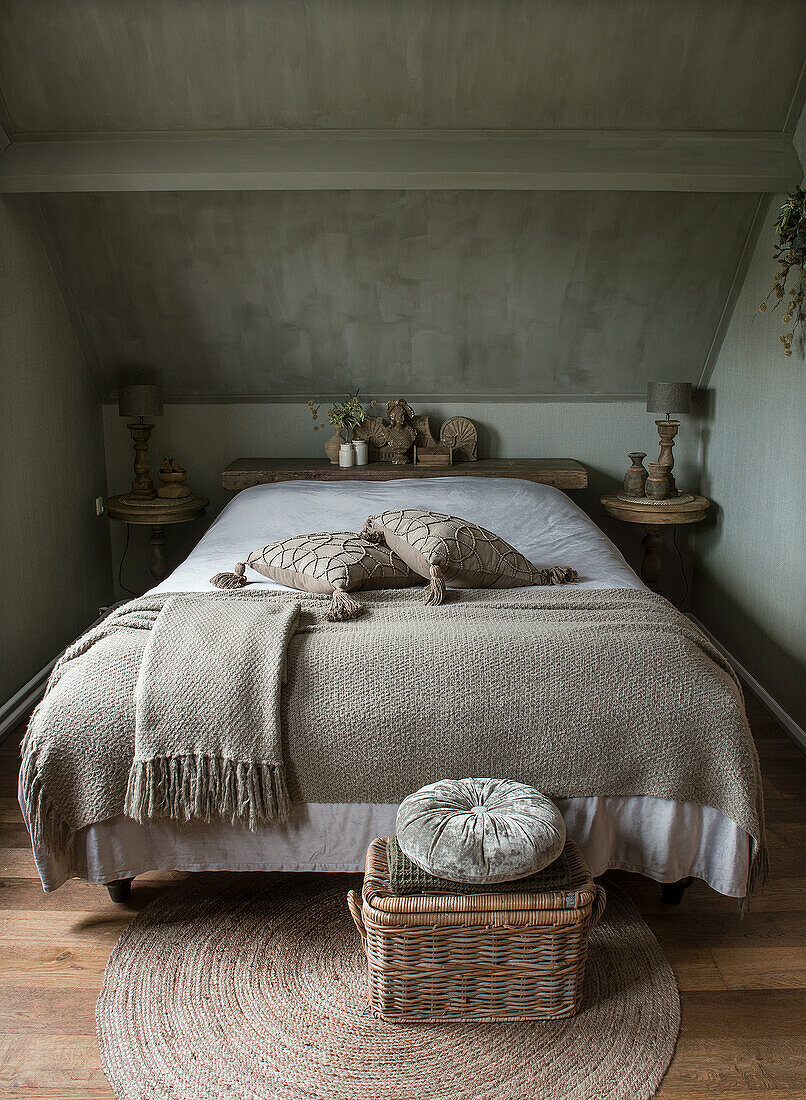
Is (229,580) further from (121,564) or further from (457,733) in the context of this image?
(121,564)

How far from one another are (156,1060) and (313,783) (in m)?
0.56

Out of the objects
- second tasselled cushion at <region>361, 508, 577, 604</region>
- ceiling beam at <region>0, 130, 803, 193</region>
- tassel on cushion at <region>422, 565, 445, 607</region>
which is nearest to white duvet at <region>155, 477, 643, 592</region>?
second tasselled cushion at <region>361, 508, 577, 604</region>

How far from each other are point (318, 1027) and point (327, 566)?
106 centimetres

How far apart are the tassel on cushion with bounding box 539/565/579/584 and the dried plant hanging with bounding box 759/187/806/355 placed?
1.10 meters

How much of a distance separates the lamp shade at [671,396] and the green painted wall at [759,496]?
19cm

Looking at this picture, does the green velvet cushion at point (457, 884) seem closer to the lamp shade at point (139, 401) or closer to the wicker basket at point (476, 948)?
the wicker basket at point (476, 948)

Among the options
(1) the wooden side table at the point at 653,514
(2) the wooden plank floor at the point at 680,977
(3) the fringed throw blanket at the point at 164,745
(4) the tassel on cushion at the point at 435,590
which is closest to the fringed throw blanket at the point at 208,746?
(3) the fringed throw blanket at the point at 164,745

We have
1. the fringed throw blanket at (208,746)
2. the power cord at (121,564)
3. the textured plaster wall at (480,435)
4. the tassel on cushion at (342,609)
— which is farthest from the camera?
the power cord at (121,564)

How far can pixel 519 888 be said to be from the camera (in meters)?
1.53

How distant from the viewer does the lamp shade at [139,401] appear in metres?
3.32

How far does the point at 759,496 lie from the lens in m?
3.11

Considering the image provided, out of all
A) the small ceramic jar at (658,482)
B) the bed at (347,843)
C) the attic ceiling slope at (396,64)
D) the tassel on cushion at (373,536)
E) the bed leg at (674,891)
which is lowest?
the bed leg at (674,891)

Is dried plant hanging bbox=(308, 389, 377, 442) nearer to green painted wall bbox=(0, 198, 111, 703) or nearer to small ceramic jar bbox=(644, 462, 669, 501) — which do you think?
green painted wall bbox=(0, 198, 111, 703)

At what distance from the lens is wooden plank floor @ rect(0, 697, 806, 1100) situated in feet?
4.94
